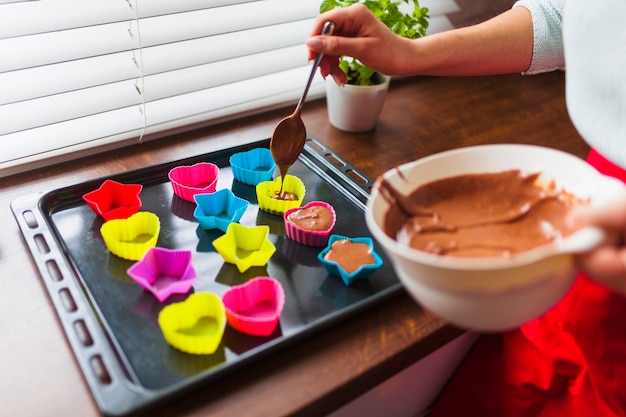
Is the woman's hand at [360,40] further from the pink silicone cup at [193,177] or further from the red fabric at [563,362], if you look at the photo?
the red fabric at [563,362]

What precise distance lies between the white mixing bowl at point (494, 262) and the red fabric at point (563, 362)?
29 cm

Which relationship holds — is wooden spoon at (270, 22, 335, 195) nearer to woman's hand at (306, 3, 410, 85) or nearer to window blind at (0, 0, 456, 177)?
woman's hand at (306, 3, 410, 85)

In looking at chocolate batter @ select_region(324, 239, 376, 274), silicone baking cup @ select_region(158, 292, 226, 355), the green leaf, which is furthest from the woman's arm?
silicone baking cup @ select_region(158, 292, 226, 355)

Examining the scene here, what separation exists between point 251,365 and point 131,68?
2.09 feet

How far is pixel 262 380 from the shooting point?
724mm

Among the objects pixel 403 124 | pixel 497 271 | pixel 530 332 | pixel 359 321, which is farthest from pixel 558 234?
pixel 403 124

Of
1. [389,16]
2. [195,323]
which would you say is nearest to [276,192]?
[195,323]

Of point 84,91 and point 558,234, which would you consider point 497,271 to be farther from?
point 84,91

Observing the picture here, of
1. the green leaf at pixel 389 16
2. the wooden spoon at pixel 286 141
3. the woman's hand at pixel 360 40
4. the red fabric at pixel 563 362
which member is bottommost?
the red fabric at pixel 563 362

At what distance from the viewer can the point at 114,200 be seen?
3.20 feet

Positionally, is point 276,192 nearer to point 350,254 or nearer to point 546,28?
point 350,254

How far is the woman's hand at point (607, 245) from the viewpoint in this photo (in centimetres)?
54

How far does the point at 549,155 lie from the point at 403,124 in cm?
67

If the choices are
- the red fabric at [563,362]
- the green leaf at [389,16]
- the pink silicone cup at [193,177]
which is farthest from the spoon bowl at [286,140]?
the red fabric at [563,362]
